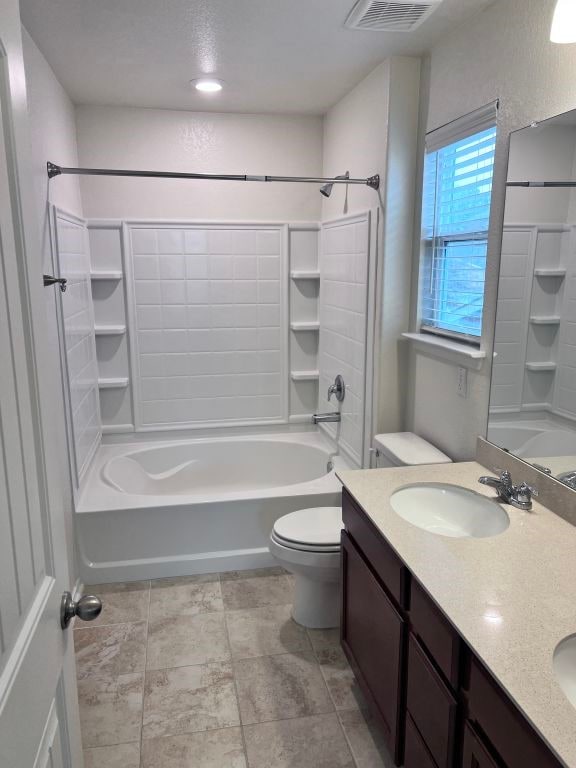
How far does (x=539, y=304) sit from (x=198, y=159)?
2.49m

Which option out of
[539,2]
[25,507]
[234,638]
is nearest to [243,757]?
[234,638]

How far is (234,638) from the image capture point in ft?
8.24

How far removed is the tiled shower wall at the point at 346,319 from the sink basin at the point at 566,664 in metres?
1.90

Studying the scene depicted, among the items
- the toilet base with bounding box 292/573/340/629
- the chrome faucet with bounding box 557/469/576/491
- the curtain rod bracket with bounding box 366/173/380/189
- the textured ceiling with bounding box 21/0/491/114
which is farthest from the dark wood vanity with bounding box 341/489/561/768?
the textured ceiling with bounding box 21/0/491/114

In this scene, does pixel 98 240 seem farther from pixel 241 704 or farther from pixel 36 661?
pixel 36 661

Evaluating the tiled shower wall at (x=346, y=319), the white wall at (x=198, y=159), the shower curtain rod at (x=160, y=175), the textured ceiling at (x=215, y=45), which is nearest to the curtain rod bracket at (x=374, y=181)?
the shower curtain rod at (x=160, y=175)

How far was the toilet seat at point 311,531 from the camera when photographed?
237cm

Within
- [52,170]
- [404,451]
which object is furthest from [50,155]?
[404,451]

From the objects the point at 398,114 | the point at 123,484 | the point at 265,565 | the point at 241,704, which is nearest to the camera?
the point at 241,704

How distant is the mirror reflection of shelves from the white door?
9.33 ft

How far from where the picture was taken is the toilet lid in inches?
94.0

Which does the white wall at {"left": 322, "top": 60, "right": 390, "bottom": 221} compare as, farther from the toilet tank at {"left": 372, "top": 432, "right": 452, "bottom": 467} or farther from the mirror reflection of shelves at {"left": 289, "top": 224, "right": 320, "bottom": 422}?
the toilet tank at {"left": 372, "top": 432, "right": 452, "bottom": 467}

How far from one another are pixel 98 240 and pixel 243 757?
2.86 m

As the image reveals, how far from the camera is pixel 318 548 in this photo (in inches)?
93.1
